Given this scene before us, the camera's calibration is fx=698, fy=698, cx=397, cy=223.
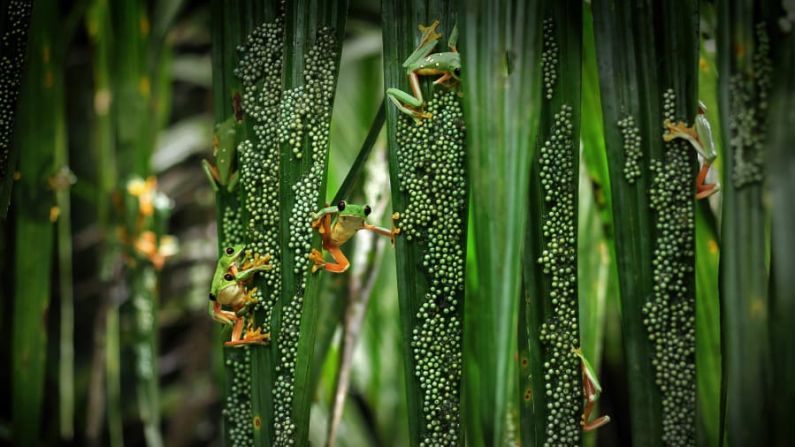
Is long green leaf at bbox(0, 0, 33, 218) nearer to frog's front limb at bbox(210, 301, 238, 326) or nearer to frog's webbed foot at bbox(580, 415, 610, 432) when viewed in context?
frog's front limb at bbox(210, 301, 238, 326)

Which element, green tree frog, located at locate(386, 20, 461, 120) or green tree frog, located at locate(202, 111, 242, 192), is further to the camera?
green tree frog, located at locate(202, 111, 242, 192)

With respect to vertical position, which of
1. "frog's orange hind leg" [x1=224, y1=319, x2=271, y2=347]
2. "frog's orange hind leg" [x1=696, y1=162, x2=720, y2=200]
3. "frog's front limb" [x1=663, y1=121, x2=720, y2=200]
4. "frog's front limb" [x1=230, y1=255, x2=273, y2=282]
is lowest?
Answer: "frog's orange hind leg" [x1=224, y1=319, x2=271, y2=347]

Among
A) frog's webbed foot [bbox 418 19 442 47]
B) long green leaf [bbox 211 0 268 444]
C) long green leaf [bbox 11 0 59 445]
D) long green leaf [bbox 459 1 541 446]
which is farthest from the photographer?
long green leaf [bbox 11 0 59 445]

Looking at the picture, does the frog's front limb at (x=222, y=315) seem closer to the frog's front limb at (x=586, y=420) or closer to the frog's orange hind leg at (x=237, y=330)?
the frog's orange hind leg at (x=237, y=330)

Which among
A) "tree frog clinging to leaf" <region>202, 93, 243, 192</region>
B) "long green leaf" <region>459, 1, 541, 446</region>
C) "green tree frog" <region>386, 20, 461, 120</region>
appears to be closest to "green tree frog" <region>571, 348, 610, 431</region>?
"long green leaf" <region>459, 1, 541, 446</region>

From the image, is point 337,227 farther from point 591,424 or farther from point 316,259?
point 591,424

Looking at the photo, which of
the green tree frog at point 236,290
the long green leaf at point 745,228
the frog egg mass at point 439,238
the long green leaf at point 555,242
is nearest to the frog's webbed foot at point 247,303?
the green tree frog at point 236,290
